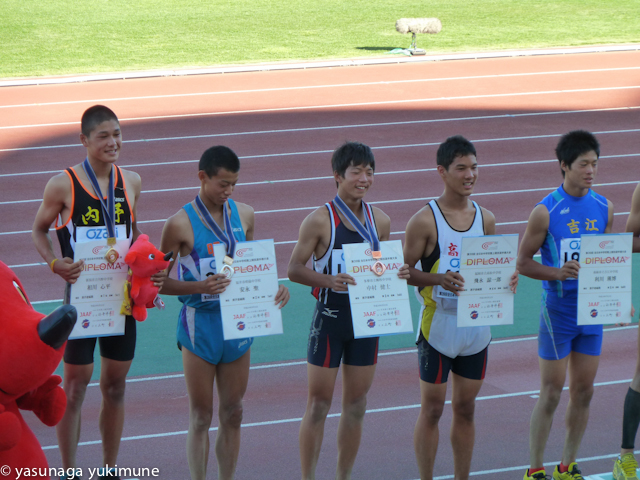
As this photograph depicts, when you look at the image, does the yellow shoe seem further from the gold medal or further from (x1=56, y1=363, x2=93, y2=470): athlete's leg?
(x1=56, y1=363, x2=93, y2=470): athlete's leg

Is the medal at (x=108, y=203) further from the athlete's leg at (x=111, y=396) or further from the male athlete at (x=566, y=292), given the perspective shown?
the male athlete at (x=566, y=292)

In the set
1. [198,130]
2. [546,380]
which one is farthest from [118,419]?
[198,130]

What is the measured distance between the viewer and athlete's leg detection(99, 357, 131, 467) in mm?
4129

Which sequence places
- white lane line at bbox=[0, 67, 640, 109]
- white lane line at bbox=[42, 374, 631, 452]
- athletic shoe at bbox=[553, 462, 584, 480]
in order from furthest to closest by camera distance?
white lane line at bbox=[0, 67, 640, 109]
white lane line at bbox=[42, 374, 631, 452]
athletic shoe at bbox=[553, 462, 584, 480]

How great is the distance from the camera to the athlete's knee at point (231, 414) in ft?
12.9

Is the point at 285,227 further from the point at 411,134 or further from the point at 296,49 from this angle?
the point at 296,49

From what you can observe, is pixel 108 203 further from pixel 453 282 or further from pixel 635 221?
pixel 635 221

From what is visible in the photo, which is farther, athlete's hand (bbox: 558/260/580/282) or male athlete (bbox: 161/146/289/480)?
athlete's hand (bbox: 558/260/580/282)

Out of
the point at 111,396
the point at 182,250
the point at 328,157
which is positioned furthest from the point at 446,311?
the point at 328,157

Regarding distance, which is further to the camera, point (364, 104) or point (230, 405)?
point (364, 104)

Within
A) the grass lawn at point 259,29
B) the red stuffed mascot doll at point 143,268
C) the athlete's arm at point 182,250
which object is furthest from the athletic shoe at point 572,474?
the grass lawn at point 259,29

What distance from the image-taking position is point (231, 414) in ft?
12.9

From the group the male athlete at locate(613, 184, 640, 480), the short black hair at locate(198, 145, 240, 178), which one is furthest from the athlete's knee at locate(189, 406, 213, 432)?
the male athlete at locate(613, 184, 640, 480)

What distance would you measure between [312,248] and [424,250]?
602 mm
